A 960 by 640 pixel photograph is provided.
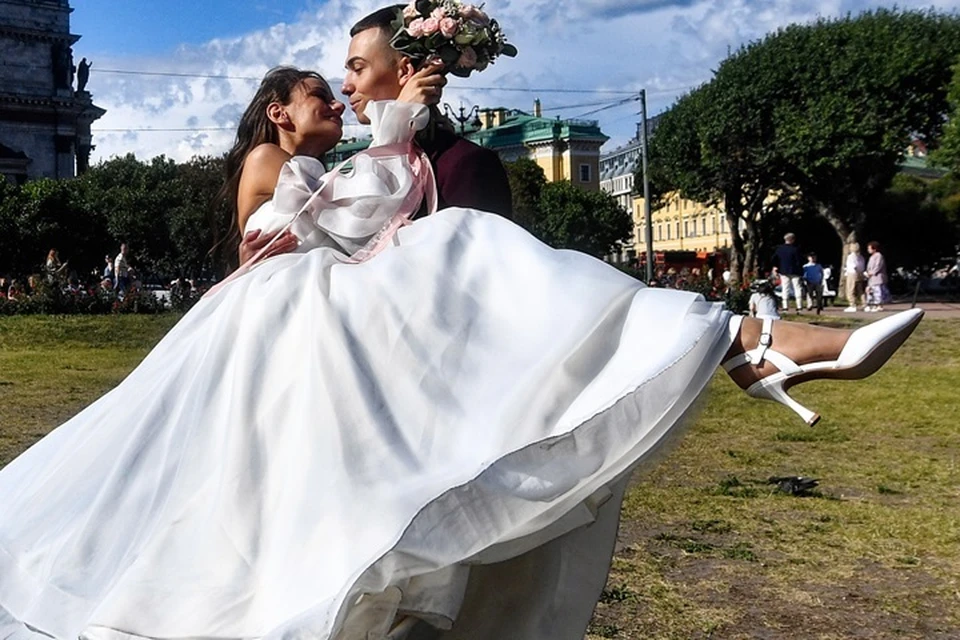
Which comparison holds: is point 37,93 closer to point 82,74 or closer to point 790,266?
point 82,74

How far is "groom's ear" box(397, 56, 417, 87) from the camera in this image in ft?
11.9

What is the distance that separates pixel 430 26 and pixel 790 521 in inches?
144

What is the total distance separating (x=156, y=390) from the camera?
10.3 feet

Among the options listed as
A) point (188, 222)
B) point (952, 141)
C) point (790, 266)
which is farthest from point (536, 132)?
point (790, 266)

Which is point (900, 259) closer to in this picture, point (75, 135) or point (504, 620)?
point (75, 135)

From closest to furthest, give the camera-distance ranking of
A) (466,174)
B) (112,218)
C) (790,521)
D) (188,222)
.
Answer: (466,174)
(790,521)
(188,222)
(112,218)

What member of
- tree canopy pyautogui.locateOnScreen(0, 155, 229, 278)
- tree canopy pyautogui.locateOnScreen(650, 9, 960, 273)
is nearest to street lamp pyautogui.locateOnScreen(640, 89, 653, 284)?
tree canopy pyautogui.locateOnScreen(650, 9, 960, 273)

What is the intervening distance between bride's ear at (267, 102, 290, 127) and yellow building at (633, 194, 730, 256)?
8568 centimetres

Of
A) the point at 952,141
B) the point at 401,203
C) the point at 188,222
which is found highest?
the point at 188,222

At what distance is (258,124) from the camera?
3850mm

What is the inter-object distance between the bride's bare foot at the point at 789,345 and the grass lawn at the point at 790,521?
399mm

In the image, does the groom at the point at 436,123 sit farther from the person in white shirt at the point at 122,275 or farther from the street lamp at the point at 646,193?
the street lamp at the point at 646,193

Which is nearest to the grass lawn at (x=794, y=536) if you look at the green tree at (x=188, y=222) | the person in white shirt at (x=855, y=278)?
the person in white shirt at (x=855, y=278)

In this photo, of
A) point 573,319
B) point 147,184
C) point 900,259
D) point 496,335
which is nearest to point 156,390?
point 496,335
